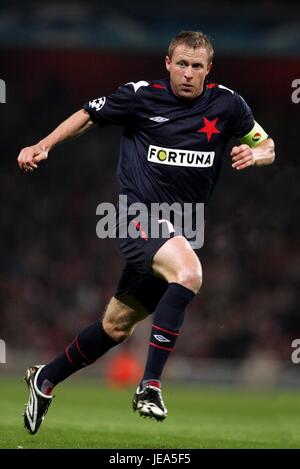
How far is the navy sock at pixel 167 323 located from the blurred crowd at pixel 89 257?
1265cm

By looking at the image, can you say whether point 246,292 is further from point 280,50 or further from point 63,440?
point 63,440

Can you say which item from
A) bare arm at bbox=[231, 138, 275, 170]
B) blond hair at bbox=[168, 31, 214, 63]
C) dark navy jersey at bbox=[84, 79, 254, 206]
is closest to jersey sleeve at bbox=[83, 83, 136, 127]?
dark navy jersey at bbox=[84, 79, 254, 206]

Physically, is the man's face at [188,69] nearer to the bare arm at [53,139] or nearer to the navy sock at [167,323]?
the bare arm at [53,139]

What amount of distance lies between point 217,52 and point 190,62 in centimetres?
1368

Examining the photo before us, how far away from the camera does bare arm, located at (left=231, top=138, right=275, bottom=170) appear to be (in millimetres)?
6195

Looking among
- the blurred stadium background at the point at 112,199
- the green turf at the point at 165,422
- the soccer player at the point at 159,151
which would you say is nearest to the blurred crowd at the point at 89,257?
the blurred stadium background at the point at 112,199

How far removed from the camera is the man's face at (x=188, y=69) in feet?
21.2

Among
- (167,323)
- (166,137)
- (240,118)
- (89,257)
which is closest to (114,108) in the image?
(166,137)

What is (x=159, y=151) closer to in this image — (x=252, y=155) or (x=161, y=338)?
Answer: (x=252, y=155)

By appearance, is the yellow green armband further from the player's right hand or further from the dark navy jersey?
the player's right hand

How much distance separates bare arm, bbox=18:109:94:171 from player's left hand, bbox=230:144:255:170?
1.09 metres

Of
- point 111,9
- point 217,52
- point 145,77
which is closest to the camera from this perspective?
point 111,9

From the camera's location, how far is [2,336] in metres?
19.9
